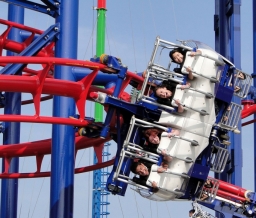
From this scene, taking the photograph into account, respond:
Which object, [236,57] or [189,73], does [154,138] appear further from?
[236,57]

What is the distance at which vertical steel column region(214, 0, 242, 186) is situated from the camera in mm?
15750

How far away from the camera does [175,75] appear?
11.9m

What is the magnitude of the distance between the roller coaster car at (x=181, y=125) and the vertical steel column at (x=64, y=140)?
4.72 feet

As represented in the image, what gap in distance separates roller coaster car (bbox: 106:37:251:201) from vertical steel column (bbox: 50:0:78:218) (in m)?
1.44

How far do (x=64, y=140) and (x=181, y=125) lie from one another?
2291 mm

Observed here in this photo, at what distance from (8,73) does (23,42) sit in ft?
9.68

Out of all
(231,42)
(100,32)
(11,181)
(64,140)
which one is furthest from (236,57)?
(100,32)

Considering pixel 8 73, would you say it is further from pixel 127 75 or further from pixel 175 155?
pixel 175 155

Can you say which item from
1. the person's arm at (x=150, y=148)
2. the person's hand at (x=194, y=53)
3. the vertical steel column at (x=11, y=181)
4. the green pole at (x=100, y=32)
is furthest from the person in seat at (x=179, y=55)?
the green pole at (x=100, y=32)

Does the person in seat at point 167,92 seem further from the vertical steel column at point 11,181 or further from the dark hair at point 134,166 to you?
the vertical steel column at point 11,181

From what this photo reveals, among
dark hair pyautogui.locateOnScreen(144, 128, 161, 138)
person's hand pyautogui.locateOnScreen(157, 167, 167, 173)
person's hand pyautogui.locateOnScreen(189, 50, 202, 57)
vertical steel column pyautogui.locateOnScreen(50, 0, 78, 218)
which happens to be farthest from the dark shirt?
vertical steel column pyautogui.locateOnScreen(50, 0, 78, 218)

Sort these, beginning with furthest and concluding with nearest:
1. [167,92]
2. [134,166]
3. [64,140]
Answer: [64,140]
[134,166]
[167,92]

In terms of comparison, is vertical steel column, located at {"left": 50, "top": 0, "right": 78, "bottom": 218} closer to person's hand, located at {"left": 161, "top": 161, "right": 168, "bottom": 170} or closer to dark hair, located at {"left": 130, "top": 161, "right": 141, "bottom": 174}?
dark hair, located at {"left": 130, "top": 161, "right": 141, "bottom": 174}

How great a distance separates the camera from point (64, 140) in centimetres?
1364
